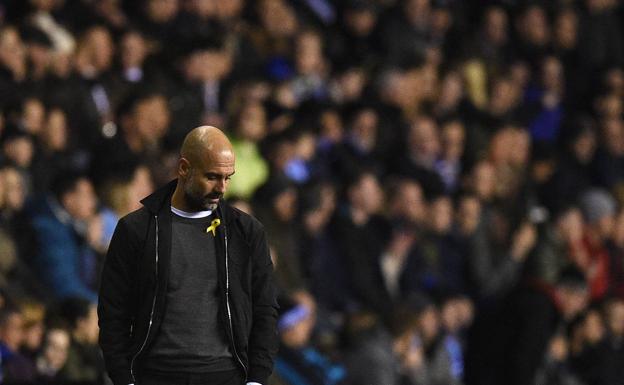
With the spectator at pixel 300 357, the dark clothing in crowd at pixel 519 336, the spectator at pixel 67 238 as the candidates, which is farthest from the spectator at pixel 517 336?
the spectator at pixel 67 238

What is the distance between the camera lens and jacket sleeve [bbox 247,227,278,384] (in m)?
5.47

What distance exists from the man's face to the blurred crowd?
A: 10.1 feet

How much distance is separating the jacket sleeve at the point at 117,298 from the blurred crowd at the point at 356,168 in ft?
9.31

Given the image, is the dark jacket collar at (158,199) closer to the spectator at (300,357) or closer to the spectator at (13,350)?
the spectator at (13,350)

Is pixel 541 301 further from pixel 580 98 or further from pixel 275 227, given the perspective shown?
pixel 580 98

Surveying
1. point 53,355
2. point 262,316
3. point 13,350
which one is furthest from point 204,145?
point 13,350

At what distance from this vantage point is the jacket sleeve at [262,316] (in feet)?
17.9

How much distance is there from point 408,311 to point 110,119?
2.67 meters

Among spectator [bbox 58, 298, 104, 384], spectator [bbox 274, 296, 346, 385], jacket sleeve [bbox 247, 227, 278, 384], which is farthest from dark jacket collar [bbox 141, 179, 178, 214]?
spectator [bbox 274, 296, 346, 385]

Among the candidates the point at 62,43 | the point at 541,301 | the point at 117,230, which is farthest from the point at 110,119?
the point at 117,230

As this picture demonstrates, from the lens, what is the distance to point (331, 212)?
37.8ft

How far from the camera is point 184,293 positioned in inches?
212

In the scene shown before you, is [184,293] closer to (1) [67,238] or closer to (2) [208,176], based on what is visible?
(2) [208,176]

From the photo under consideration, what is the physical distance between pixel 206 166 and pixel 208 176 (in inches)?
1.6
